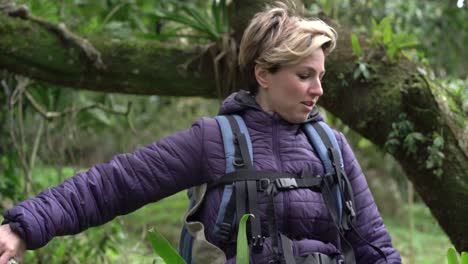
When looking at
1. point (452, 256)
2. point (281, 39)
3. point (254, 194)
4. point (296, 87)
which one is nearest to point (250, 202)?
point (254, 194)

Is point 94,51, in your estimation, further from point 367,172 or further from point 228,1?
point 367,172

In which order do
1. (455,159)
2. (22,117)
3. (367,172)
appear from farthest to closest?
(367,172) < (22,117) < (455,159)

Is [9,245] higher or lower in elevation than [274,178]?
lower

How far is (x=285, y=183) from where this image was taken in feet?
7.32

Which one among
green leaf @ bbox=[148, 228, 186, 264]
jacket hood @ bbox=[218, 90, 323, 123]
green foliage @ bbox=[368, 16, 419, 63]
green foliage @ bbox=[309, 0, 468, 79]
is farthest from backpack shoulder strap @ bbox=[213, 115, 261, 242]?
green foliage @ bbox=[309, 0, 468, 79]

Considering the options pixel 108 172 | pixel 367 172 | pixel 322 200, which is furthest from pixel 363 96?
pixel 367 172

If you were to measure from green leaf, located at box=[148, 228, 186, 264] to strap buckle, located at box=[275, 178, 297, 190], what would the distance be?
0.41 m

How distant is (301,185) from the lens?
2256 millimetres

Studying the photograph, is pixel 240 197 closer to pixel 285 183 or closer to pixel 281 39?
pixel 285 183

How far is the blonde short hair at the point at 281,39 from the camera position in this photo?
2262 mm

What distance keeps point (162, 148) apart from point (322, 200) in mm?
580

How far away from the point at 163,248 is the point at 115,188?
1.09 ft

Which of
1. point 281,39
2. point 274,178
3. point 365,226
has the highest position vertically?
point 281,39

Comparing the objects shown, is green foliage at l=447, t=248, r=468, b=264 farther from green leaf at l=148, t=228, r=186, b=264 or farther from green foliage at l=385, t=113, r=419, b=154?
green foliage at l=385, t=113, r=419, b=154
